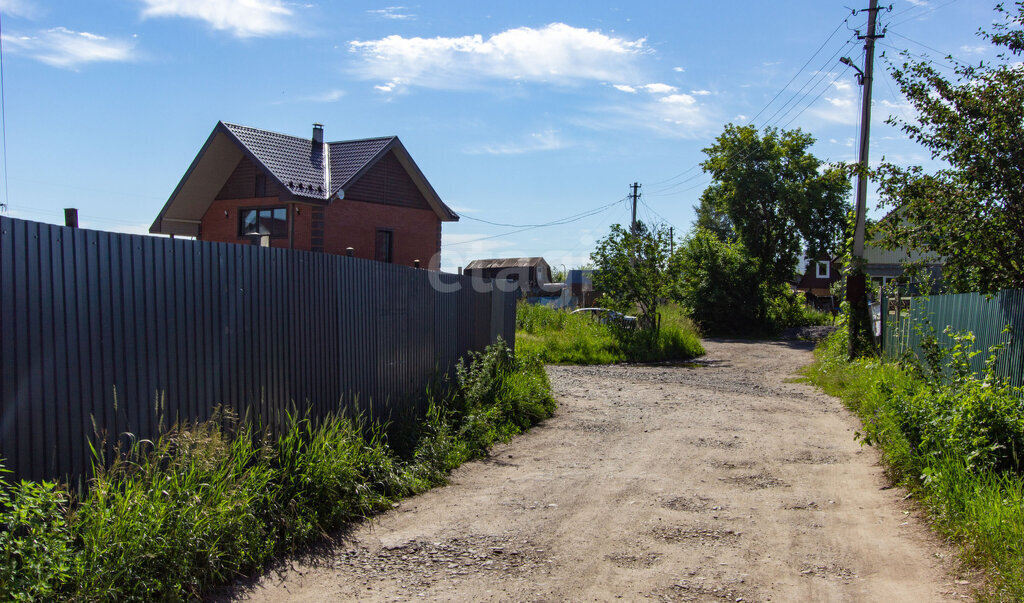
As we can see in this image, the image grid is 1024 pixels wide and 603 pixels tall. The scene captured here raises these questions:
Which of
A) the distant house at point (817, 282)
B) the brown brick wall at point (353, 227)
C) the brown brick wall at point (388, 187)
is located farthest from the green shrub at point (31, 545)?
the distant house at point (817, 282)

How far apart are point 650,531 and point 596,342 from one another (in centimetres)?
1607

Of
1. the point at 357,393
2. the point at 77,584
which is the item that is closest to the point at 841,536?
the point at 357,393

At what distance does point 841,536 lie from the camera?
5457 mm

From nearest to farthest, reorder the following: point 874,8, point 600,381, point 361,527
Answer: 1. point 361,527
2. point 600,381
3. point 874,8

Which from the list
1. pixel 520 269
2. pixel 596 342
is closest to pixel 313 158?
pixel 596 342

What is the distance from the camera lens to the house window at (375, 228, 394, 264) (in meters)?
24.4

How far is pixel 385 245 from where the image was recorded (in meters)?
24.6

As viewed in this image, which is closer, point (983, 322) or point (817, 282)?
point (983, 322)

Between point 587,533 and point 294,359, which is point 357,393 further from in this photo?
point 587,533

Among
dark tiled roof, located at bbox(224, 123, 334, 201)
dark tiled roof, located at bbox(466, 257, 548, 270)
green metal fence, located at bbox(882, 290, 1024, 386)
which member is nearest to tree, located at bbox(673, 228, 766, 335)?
dark tiled roof, located at bbox(224, 123, 334, 201)

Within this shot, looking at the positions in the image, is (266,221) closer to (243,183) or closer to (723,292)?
(243,183)

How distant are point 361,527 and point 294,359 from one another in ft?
5.17

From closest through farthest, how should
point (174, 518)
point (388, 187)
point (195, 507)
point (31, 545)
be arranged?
1. point (31, 545)
2. point (174, 518)
3. point (195, 507)
4. point (388, 187)

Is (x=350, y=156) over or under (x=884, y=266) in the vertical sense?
over
